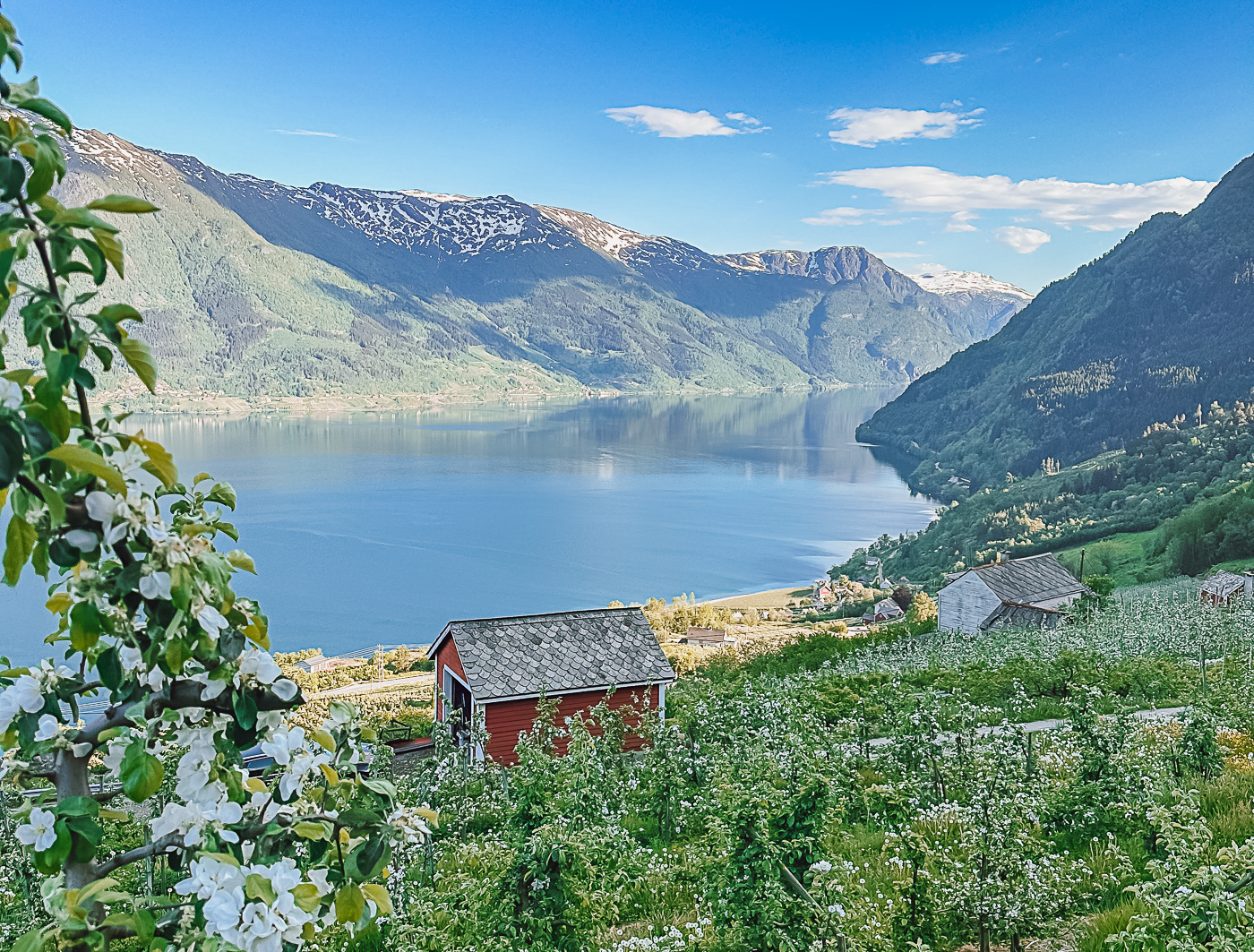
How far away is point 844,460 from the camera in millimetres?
136500

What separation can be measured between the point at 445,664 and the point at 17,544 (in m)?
19.0

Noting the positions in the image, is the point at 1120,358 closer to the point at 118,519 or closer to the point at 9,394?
the point at 118,519

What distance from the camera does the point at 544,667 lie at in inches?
724

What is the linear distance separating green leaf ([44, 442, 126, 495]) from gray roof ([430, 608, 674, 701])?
16.4m

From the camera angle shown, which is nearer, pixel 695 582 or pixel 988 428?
pixel 695 582

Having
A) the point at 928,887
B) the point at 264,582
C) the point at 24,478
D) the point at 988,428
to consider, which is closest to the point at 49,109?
the point at 24,478

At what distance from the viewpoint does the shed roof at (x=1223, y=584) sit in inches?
1204

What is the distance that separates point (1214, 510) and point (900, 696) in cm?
4050

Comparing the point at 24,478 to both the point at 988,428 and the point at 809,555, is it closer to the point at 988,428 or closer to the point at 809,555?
the point at 809,555

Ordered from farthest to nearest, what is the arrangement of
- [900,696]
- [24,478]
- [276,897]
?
[900,696], [276,897], [24,478]

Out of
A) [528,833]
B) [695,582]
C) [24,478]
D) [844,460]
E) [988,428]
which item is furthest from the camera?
[844,460]

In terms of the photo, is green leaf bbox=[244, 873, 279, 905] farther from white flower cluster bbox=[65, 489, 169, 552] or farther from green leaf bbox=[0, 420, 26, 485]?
green leaf bbox=[0, 420, 26, 485]

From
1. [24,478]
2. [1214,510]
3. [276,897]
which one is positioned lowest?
[1214,510]

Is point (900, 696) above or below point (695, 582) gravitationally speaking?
above
